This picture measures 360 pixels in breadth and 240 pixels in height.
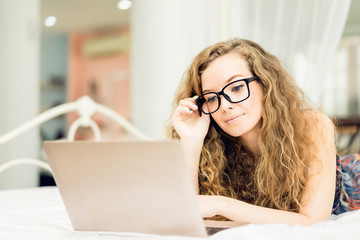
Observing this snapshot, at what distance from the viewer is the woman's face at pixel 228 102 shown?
3.58ft

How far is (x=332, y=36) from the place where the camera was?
188 centimetres

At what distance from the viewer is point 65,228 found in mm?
910

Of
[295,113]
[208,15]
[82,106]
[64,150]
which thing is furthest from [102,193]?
[208,15]

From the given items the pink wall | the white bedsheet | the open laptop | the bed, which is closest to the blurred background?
the bed

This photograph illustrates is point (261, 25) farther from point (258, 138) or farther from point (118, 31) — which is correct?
point (118, 31)

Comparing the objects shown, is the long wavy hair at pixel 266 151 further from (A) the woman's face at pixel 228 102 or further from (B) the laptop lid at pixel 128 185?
(B) the laptop lid at pixel 128 185

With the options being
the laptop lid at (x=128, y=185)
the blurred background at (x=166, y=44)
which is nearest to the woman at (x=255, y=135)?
the laptop lid at (x=128, y=185)

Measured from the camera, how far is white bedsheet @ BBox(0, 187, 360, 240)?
71 centimetres

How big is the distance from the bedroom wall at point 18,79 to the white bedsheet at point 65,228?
30.0 inches

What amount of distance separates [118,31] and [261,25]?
13.4 ft

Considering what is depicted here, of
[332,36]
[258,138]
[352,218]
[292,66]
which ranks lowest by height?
[352,218]

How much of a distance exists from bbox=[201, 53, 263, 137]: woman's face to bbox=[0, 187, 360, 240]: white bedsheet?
350 millimetres

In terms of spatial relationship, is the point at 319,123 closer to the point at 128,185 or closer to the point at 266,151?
the point at 266,151

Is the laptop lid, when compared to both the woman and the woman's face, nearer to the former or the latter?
the woman
